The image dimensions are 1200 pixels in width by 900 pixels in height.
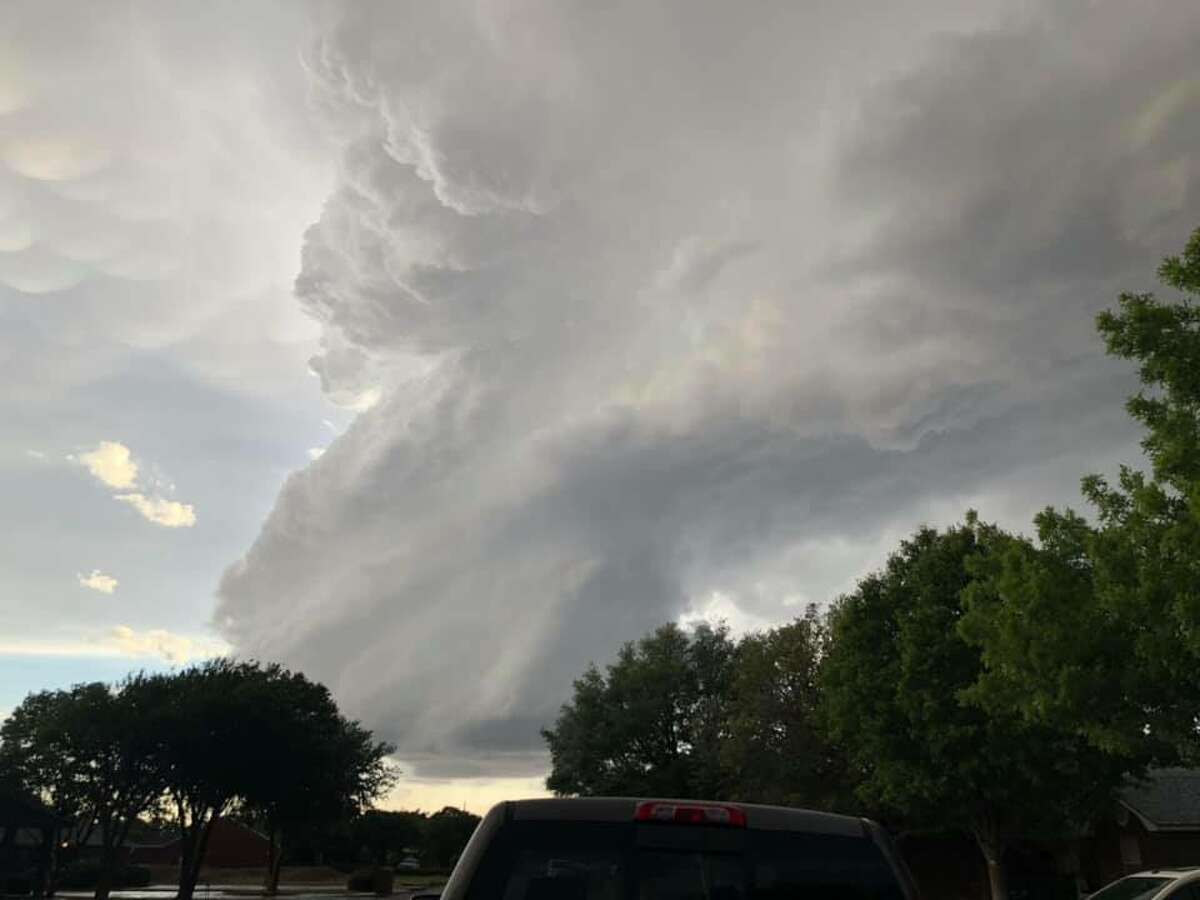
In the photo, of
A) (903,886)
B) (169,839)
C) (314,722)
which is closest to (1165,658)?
(903,886)

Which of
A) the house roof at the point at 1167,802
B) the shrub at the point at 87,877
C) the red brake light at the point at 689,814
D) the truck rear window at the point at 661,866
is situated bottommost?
the truck rear window at the point at 661,866

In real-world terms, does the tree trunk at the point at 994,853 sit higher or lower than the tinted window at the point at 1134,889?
higher

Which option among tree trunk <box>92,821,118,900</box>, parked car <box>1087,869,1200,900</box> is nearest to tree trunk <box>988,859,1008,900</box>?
parked car <box>1087,869,1200,900</box>

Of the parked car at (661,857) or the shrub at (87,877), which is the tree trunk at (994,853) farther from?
the shrub at (87,877)

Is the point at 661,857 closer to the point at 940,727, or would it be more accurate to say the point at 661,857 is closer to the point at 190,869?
the point at 940,727

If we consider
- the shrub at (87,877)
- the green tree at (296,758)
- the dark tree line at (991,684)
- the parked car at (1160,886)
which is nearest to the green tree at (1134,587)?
the dark tree line at (991,684)

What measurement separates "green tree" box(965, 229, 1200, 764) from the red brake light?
16161 millimetres

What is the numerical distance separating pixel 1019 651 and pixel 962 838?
27.2 meters

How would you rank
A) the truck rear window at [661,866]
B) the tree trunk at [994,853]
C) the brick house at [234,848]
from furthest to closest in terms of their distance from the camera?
the brick house at [234,848] < the tree trunk at [994,853] < the truck rear window at [661,866]

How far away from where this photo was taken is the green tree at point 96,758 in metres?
45.9

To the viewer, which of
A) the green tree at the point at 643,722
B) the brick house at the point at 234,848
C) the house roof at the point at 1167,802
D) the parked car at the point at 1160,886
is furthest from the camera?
the brick house at the point at 234,848

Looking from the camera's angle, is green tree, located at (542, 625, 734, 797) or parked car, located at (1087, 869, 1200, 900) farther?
green tree, located at (542, 625, 734, 797)

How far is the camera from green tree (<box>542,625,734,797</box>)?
63.3m

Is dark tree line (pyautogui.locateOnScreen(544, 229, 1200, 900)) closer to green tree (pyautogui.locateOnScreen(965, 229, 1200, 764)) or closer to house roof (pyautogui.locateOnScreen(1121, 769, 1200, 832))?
green tree (pyautogui.locateOnScreen(965, 229, 1200, 764))
